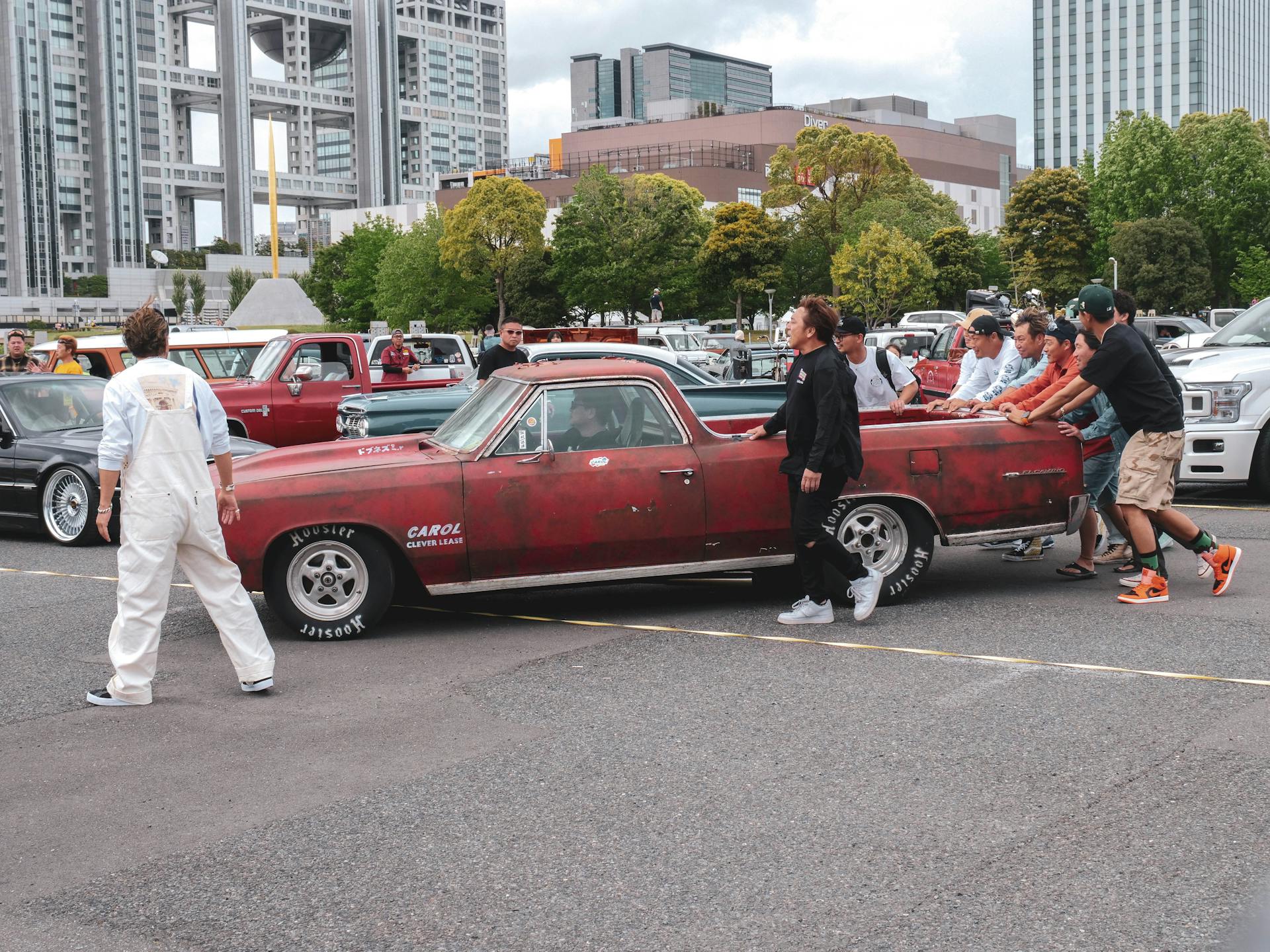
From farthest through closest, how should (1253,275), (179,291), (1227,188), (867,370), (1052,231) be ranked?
(179,291) → (1052,231) → (1227,188) → (1253,275) → (867,370)

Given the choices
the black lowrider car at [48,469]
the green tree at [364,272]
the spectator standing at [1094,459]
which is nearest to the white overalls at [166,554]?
the spectator standing at [1094,459]

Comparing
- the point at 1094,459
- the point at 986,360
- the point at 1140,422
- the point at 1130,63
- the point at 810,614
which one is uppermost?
the point at 1130,63

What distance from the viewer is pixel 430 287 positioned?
289ft

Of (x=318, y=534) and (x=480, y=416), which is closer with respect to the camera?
(x=318, y=534)

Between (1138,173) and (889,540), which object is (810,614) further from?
(1138,173)

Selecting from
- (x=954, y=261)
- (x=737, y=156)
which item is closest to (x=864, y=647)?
(x=954, y=261)

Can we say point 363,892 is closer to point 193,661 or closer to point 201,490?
point 201,490

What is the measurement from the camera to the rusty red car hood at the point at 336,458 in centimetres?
779

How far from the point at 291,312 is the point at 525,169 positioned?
61.1 meters

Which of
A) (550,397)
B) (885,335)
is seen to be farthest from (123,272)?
(550,397)

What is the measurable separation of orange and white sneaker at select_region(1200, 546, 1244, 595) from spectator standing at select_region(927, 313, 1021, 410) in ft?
7.49

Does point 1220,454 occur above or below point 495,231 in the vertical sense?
below

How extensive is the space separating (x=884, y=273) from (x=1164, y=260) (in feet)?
49.0

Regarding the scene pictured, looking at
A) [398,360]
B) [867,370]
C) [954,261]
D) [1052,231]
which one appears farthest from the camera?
[1052,231]
